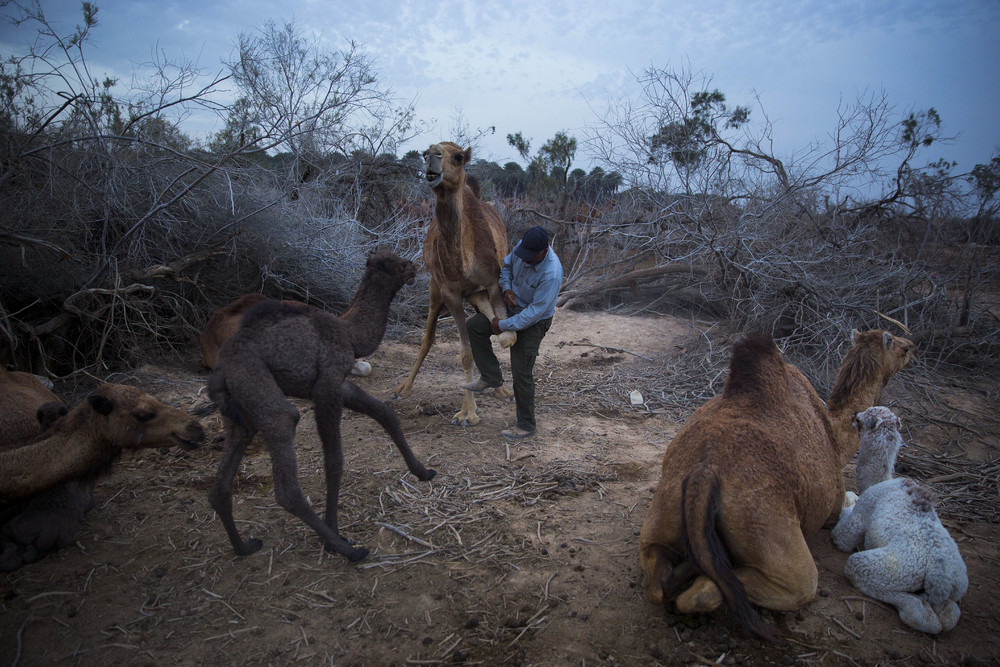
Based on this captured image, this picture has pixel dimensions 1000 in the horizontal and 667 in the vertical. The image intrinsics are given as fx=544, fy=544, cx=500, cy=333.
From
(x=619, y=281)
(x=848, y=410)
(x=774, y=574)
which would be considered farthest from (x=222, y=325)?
(x=619, y=281)

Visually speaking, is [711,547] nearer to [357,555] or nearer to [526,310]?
[357,555]

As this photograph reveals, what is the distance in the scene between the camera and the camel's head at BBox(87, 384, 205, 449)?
3.45 meters

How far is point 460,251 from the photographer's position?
5.52m

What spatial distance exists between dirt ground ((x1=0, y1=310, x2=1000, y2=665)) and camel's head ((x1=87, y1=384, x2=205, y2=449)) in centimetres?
69

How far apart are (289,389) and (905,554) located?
3521mm

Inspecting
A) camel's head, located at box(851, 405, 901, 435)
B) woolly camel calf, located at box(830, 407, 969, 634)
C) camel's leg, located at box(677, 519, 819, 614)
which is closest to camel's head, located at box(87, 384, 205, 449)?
camel's leg, located at box(677, 519, 819, 614)

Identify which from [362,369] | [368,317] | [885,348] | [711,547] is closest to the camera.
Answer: [711,547]

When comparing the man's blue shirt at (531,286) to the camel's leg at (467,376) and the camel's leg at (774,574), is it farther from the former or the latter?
the camel's leg at (774,574)

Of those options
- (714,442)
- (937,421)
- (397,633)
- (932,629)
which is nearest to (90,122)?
(397,633)

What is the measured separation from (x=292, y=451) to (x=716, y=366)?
19.0 ft

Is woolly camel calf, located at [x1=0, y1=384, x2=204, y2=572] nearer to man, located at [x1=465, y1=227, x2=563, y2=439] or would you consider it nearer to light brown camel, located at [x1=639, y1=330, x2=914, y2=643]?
man, located at [x1=465, y1=227, x2=563, y2=439]

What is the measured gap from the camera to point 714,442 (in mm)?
2863

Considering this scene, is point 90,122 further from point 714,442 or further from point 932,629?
point 932,629

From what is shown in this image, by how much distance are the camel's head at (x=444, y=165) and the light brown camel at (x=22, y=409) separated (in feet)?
11.0
